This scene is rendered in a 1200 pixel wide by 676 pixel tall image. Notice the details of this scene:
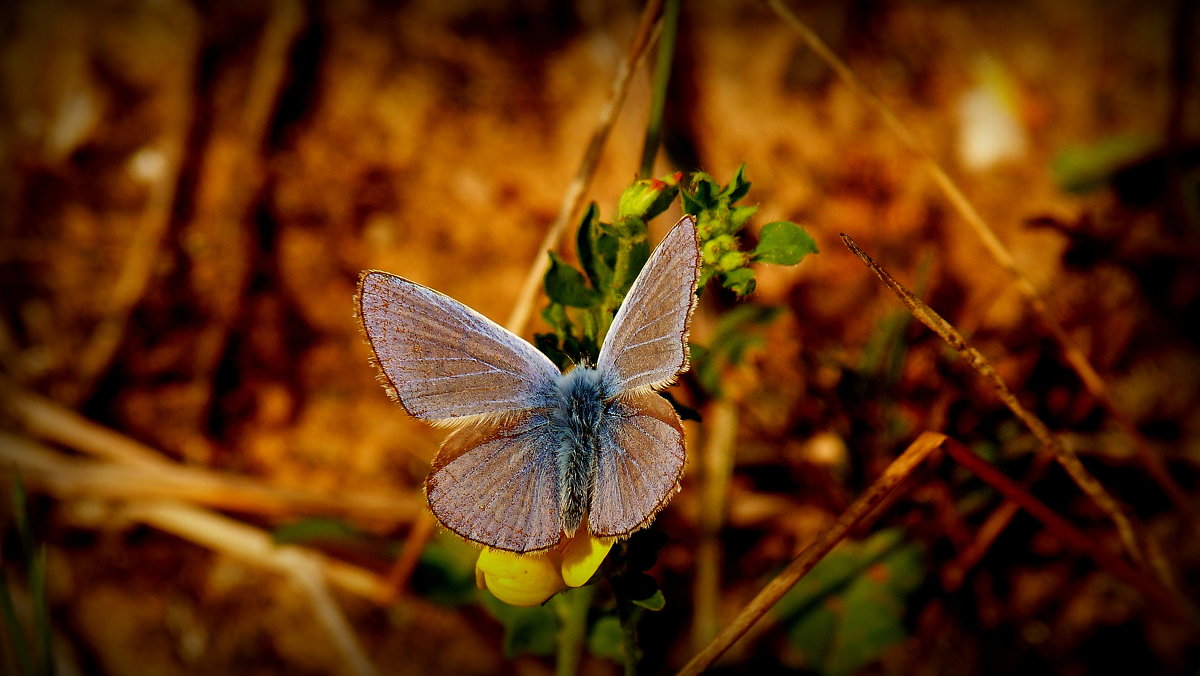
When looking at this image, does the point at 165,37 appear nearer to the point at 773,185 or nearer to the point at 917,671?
the point at 773,185

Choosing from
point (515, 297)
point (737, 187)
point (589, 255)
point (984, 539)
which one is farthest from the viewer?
point (515, 297)

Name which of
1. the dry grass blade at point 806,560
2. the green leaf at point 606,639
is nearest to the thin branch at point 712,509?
the green leaf at point 606,639

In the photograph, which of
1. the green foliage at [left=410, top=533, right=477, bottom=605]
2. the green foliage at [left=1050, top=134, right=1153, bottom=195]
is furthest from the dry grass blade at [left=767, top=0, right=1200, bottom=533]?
the green foliage at [left=410, top=533, right=477, bottom=605]

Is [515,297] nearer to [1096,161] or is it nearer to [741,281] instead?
[741,281]

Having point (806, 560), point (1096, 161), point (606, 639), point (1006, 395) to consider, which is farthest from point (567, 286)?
point (1096, 161)

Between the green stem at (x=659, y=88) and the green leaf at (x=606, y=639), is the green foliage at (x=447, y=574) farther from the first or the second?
the green stem at (x=659, y=88)

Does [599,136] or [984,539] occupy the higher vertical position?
[599,136]

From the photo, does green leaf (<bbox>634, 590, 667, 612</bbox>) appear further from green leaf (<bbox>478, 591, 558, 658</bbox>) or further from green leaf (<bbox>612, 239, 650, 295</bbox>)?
green leaf (<bbox>612, 239, 650, 295</bbox>)
